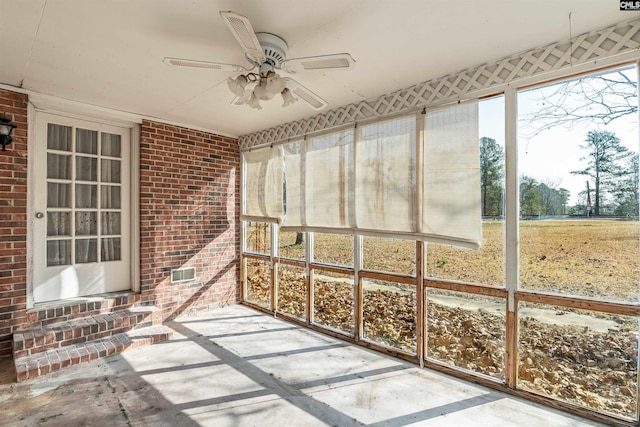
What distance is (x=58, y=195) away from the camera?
3.60 meters

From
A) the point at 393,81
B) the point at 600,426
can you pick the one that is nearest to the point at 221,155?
the point at 393,81

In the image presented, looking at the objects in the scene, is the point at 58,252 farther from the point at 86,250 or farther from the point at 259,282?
the point at 259,282

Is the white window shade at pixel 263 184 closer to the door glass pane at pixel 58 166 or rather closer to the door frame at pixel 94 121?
the door frame at pixel 94 121

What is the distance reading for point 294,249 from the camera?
4480mm

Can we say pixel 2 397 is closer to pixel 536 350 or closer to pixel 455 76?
pixel 536 350

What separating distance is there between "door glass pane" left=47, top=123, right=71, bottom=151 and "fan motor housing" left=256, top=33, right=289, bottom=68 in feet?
9.41

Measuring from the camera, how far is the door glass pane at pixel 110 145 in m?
3.93

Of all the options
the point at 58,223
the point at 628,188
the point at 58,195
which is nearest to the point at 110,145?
the point at 58,195

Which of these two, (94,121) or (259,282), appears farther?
(259,282)

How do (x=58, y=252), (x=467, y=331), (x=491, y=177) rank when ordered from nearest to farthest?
(x=491, y=177), (x=467, y=331), (x=58, y=252)

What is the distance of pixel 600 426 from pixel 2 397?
14.5ft

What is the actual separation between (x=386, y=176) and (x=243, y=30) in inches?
79.7

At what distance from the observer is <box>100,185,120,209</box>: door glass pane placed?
393 cm

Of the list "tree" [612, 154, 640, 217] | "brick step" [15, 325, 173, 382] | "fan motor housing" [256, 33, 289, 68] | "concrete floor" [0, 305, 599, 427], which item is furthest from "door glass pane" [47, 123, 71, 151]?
"tree" [612, 154, 640, 217]
